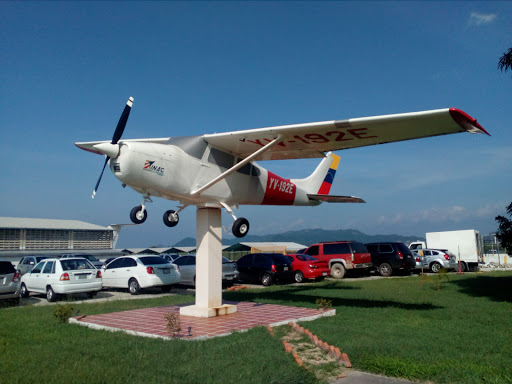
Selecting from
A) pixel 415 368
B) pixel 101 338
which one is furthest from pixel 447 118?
pixel 101 338

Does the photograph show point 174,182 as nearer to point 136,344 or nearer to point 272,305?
point 136,344

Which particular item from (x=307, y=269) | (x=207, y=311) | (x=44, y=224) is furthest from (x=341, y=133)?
(x=44, y=224)

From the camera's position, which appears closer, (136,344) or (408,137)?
(136,344)

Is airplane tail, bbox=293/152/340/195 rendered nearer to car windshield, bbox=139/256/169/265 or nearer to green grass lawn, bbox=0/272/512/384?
green grass lawn, bbox=0/272/512/384

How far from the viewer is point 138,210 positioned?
9.73 meters

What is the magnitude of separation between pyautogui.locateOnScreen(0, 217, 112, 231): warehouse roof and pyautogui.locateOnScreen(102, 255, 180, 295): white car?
1568 cm

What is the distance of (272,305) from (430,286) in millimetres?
7827

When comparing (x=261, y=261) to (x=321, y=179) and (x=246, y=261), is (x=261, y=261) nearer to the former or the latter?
(x=246, y=261)

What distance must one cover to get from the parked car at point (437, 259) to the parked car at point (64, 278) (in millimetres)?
19025

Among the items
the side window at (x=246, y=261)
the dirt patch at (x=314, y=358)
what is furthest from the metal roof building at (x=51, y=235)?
the dirt patch at (x=314, y=358)

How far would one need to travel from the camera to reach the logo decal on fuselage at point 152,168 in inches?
356

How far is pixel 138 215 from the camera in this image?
31.7ft

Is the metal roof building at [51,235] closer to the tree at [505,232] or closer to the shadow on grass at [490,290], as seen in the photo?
the shadow on grass at [490,290]

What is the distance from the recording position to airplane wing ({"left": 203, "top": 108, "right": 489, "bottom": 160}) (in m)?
7.94
